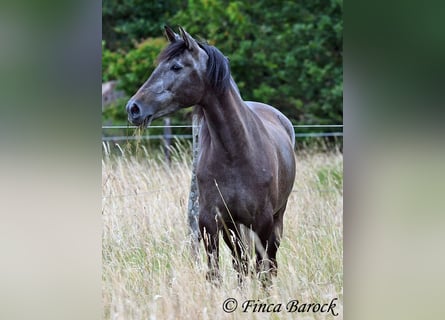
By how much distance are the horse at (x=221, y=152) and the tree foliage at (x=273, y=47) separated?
5.09 metres

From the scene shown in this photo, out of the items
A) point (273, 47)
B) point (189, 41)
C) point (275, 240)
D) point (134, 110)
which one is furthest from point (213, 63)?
point (273, 47)

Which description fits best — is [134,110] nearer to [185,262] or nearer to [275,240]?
[185,262]

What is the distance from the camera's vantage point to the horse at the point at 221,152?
9.50ft

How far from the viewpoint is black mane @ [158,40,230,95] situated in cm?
289

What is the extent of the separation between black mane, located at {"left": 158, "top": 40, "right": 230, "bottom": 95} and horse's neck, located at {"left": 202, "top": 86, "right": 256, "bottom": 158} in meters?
0.07

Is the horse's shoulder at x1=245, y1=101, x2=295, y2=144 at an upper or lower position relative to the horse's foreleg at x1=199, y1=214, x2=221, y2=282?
upper

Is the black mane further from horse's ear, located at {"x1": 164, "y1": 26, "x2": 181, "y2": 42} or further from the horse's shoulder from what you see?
the horse's shoulder

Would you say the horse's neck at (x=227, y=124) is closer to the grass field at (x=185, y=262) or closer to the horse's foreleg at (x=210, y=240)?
the horse's foreleg at (x=210, y=240)

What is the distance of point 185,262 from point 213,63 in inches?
41.8

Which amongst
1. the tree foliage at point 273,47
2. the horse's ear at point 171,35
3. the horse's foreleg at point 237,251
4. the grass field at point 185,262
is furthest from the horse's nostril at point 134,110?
the tree foliage at point 273,47

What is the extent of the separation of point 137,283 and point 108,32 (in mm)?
6886

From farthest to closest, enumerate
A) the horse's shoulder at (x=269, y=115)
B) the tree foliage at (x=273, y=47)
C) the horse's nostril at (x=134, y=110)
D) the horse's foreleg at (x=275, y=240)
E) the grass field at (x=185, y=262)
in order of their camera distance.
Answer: the tree foliage at (x=273, y=47) < the horse's shoulder at (x=269, y=115) < the horse's foreleg at (x=275, y=240) < the horse's nostril at (x=134, y=110) < the grass field at (x=185, y=262)

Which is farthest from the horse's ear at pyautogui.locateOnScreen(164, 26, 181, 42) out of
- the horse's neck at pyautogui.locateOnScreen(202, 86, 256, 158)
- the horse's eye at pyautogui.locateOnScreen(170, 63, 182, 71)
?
the horse's neck at pyautogui.locateOnScreen(202, 86, 256, 158)
